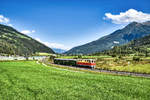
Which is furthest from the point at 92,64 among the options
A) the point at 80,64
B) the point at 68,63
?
the point at 68,63

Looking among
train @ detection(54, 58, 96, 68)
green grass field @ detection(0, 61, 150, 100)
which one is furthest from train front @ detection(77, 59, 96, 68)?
green grass field @ detection(0, 61, 150, 100)

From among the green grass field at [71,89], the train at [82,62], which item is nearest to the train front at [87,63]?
the train at [82,62]

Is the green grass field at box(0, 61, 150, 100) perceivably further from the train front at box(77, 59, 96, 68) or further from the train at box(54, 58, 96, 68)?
the train at box(54, 58, 96, 68)

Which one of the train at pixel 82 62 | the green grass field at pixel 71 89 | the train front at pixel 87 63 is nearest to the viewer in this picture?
the green grass field at pixel 71 89

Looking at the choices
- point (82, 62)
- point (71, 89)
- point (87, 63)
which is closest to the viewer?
point (71, 89)

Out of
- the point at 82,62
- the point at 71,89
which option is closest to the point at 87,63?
the point at 82,62

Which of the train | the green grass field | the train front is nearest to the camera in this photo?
the green grass field

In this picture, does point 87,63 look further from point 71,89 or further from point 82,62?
point 71,89

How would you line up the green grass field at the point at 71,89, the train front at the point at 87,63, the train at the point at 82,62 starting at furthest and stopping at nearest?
the train at the point at 82,62 → the train front at the point at 87,63 → the green grass field at the point at 71,89

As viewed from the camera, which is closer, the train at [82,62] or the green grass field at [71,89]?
the green grass field at [71,89]

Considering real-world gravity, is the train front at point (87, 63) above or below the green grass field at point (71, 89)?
above

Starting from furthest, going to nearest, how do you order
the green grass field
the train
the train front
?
the train, the train front, the green grass field

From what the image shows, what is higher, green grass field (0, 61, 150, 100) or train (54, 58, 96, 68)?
train (54, 58, 96, 68)

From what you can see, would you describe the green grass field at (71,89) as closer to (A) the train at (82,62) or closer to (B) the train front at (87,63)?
(B) the train front at (87,63)
